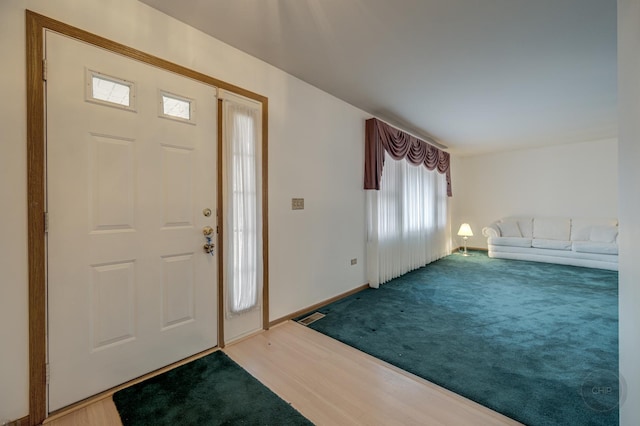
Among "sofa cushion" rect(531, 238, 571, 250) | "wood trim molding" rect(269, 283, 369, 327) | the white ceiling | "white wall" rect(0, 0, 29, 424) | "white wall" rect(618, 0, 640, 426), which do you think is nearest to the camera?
"white wall" rect(618, 0, 640, 426)

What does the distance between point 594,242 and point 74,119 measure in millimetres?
7630

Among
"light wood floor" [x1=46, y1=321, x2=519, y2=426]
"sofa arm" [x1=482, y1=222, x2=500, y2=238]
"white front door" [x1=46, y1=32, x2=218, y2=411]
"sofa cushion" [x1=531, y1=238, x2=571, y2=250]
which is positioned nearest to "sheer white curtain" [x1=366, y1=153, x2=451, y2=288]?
"sofa arm" [x1=482, y1=222, x2=500, y2=238]

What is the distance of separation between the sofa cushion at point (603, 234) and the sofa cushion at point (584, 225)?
0.09m

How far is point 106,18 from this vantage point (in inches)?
68.0

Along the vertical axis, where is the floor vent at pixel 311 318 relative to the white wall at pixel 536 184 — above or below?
below

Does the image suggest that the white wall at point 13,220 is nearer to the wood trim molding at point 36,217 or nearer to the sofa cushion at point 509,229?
the wood trim molding at point 36,217

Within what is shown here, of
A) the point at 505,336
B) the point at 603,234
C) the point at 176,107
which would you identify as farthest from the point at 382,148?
the point at 603,234

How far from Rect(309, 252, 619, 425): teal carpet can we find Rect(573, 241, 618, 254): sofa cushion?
39.0 inches

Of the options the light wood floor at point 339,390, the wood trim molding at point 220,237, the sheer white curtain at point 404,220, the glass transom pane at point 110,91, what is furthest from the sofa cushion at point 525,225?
the glass transom pane at point 110,91

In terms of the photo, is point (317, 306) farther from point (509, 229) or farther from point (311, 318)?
point (509, 229)

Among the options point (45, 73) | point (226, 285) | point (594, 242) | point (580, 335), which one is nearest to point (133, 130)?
point (45, 73)

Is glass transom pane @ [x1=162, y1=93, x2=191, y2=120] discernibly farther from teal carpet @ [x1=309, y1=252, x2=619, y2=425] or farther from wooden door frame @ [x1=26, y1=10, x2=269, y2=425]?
teal carpet @ [x1=309, y1=252, x2=619, y2=425]

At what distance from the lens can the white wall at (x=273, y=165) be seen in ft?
4.69

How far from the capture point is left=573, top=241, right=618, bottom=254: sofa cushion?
4.94m
